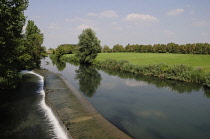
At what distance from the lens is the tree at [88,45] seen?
188ft

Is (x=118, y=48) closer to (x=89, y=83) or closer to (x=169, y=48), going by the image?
(x=169, y=48)

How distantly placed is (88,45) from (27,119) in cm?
4649

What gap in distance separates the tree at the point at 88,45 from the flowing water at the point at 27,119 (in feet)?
132

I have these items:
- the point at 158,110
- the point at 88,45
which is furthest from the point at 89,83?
the point at 88,45

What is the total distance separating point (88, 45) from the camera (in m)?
57.4

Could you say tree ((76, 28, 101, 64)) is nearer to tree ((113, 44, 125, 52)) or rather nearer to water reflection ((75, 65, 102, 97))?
water reflection ((75, 65, 102, 97))

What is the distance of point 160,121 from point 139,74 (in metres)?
24.3

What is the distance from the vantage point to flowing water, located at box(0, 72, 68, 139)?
418 inches

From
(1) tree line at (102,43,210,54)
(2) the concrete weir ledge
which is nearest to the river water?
(2) the concrete weir ledge

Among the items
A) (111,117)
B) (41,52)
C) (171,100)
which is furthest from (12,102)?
(41,52)

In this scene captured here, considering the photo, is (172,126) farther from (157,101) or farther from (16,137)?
(16,137)

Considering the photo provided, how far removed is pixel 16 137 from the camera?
1034 cm

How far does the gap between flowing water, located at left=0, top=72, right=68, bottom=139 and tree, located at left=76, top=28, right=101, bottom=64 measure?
40.1 metres

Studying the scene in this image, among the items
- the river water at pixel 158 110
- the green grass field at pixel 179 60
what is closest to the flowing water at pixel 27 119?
the river water at pixel 158 110
